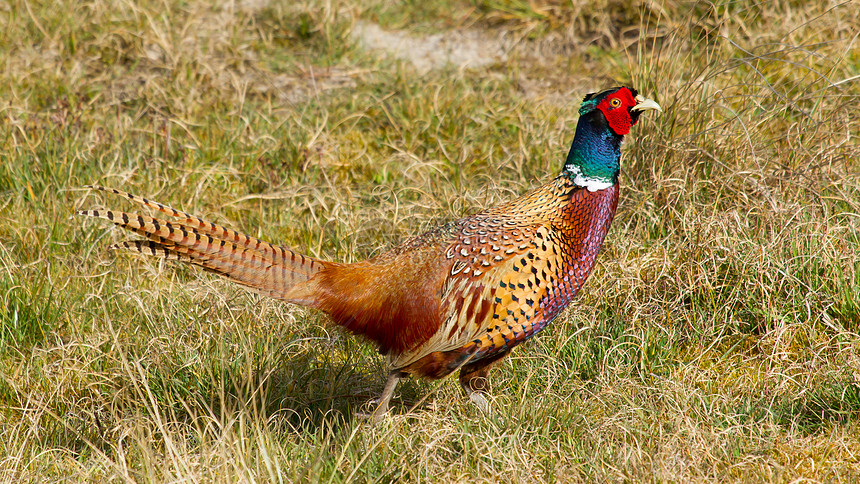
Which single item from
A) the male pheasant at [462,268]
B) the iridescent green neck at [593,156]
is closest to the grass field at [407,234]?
the male pheasant at [462,268]

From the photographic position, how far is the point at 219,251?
9.17 ft

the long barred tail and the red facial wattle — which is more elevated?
the red facial wattle

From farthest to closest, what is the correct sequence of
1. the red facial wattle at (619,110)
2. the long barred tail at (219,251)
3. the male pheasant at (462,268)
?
the red facial wattle at (619,110)
the male pheasant at (462,268)
the long barred tail at (219,251)

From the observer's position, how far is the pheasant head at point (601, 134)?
2.98m

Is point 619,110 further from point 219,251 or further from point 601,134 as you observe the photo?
point 219,251

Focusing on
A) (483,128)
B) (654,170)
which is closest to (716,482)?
(654,170)

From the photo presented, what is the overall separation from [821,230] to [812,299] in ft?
1.15

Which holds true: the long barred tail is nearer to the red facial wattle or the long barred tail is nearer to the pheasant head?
the pheasant head

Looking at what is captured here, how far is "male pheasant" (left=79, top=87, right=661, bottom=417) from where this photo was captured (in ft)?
9.28

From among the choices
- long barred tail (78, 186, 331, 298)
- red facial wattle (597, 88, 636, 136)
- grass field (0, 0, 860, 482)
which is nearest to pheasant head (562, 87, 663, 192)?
red facial wattle (597, 88, 636, 136)

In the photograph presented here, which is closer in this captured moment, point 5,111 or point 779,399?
point 779,399

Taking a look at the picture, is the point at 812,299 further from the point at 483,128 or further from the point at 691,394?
the point at 483,128

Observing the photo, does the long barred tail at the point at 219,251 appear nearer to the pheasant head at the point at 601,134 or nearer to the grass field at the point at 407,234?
the grass field at the point at 407,234

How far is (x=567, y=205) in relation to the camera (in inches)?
118
